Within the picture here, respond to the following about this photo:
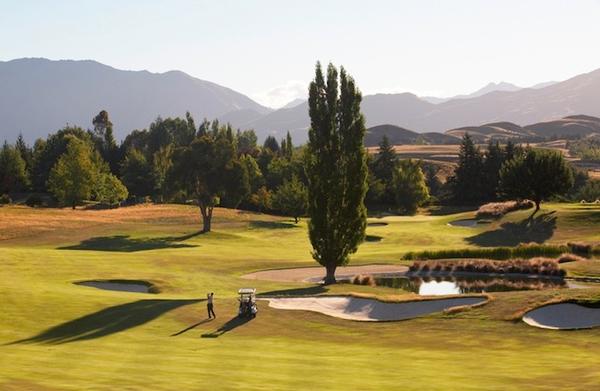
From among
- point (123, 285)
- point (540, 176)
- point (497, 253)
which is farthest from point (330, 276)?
point (540, 176)

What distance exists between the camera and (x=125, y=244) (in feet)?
268

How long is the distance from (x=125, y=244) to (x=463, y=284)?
1695 inches

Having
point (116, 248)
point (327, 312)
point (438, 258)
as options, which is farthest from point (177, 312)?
point (116, 248)

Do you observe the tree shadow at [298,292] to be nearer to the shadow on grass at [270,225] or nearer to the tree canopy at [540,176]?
the shadow on grass at [270,225]

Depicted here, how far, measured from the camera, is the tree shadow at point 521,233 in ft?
274

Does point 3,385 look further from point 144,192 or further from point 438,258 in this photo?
point 144,192

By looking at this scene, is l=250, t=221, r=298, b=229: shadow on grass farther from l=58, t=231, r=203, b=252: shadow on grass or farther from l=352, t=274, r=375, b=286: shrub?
l=352, t=274, r=375, b=286: shrub

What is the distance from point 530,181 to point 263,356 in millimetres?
74194

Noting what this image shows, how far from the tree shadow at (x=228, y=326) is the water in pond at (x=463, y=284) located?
18849 millimetres

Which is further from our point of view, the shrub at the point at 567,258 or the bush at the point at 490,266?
the shrub at the point at 567,258

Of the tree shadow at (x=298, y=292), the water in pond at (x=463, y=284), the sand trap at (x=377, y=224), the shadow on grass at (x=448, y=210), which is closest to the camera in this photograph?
the tree shadow at (x=298, y=292)

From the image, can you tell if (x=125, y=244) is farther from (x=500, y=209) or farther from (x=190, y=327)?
(x=500, y=209)

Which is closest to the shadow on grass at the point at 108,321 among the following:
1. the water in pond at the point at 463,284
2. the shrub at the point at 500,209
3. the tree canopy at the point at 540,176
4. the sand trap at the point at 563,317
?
the water in pond at the point at 463,284

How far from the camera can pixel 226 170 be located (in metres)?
93.2
